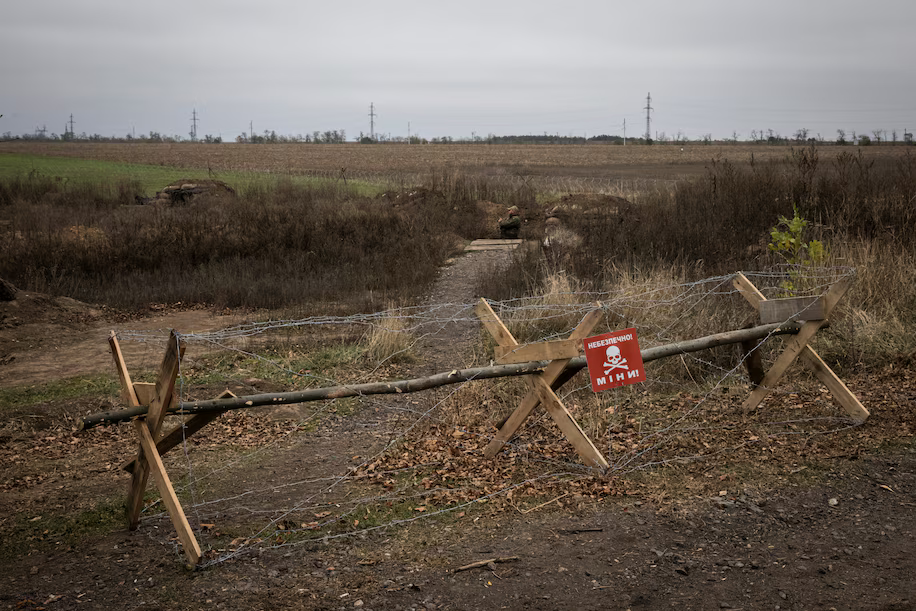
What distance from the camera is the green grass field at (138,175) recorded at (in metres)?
29.6

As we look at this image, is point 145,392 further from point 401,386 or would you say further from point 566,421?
point 566,421

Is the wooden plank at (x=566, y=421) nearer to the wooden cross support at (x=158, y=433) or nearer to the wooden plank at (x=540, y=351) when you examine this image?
the wooden plank at (x=540, y=351)

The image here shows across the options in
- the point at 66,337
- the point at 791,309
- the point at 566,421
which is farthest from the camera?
the point at 66,337


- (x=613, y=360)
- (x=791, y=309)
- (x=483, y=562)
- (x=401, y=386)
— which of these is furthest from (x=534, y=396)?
(x=791, y=309)

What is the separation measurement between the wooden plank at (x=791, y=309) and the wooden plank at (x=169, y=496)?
4783mm

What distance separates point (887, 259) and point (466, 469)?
7268 millimetres

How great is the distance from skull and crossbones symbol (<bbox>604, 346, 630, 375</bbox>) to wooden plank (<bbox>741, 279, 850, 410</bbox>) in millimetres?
1892

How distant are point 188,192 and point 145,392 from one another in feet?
67.9

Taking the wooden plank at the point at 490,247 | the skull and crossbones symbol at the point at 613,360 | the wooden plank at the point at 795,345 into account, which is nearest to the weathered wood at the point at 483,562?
the skull and crossbones symbol at the point at 613,360

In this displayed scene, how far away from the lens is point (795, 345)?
655 cm

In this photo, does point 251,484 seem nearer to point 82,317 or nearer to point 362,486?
point 362,486

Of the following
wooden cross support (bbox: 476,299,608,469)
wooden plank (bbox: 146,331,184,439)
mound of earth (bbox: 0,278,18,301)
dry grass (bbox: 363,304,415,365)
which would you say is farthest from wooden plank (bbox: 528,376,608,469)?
mound of earth (bbox: 0,278,18,301)

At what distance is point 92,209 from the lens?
22344mm

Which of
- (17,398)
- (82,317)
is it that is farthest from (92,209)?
(17,398)
